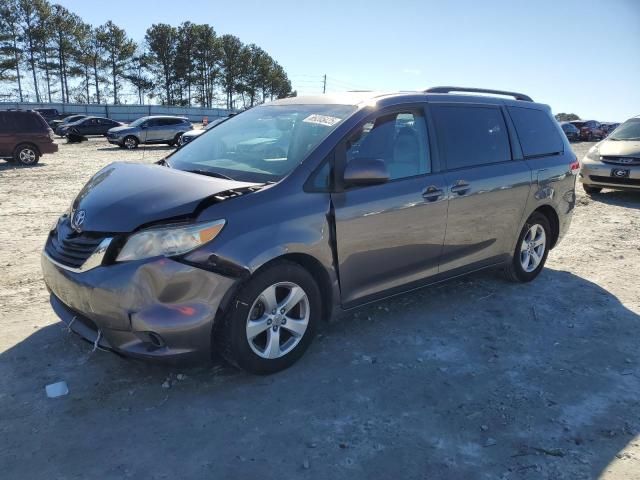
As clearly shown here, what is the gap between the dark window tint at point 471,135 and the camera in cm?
432

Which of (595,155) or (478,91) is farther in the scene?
(595,155)

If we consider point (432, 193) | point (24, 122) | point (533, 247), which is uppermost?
point (24, 122)

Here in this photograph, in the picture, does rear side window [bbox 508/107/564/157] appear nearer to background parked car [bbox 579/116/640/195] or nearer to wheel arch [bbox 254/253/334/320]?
wheel arch [bbox 254/253/334/320]

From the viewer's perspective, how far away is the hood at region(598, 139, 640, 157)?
1031 centimetres

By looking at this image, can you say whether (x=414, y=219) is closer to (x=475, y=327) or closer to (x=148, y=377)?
(x=475, y=327)

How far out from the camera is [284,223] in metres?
3.27

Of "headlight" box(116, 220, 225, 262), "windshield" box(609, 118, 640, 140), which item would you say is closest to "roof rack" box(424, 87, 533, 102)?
"headlight" box(116, 220, 225, 262)

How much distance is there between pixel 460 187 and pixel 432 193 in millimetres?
355

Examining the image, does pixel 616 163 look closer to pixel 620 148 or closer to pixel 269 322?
pixel 620 148

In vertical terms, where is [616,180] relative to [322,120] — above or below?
below

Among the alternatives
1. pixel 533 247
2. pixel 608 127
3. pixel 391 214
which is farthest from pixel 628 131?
pixel 608 127

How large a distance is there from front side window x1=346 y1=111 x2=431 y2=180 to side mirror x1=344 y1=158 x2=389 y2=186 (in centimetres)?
18

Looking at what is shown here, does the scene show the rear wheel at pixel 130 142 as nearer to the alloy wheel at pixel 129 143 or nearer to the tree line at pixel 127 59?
the alloy wheel at pixel 129 143

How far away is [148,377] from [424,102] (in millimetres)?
2906
